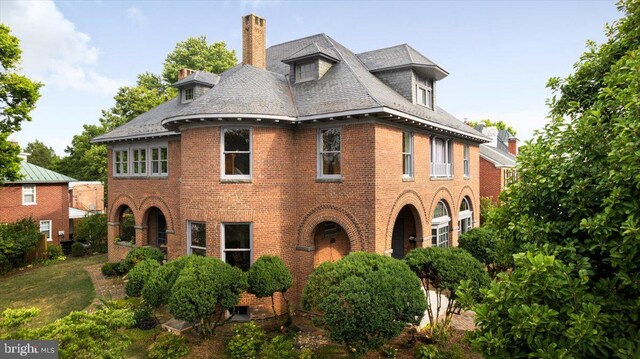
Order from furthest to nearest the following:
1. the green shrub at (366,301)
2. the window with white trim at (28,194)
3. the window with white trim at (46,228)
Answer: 1. the window with white trim at (46,228)
2. the window with white trim at (28,194)
3. the green shrub at (366,301)

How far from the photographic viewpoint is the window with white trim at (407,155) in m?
15.4

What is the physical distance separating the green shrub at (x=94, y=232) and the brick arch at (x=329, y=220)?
21.6m

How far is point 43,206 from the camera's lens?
93.1 ft

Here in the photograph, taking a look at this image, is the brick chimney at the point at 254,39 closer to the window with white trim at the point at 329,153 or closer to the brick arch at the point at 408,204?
the window with white trim at the point at 329,153

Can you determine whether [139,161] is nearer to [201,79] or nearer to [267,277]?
[201,79]

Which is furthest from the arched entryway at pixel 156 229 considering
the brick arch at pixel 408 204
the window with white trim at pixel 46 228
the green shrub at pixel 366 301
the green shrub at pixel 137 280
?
the green shrub at pixel 366 301

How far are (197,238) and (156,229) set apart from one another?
29.8 ft

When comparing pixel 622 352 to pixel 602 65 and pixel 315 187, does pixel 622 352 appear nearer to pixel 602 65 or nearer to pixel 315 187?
pixel 602 65

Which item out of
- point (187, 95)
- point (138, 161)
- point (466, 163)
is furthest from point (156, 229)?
point (466, 163)

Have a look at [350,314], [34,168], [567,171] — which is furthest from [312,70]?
[34,168]

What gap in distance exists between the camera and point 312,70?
16.4 m

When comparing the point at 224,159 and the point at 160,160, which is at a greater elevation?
the point at 160,160

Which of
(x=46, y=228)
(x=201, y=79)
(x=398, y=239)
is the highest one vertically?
(x=201, y=79)

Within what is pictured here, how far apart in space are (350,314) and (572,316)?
18.4 ft
